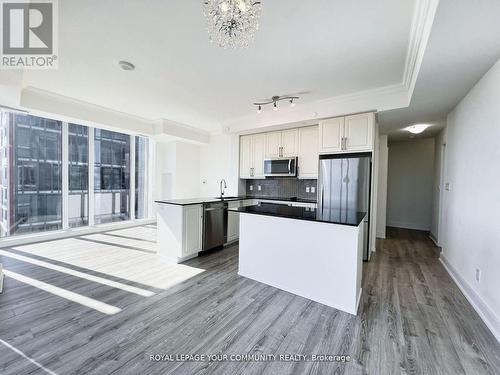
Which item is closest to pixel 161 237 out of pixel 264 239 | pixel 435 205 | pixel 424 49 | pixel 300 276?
pixel 264 239

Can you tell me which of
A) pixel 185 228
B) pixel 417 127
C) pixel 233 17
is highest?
pixel 233 17

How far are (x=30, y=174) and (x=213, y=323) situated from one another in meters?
5.02

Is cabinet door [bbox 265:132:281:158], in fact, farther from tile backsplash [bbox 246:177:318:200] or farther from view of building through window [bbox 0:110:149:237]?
view of building through window [bbox 0:110:149:237]

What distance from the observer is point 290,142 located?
4.91 metres

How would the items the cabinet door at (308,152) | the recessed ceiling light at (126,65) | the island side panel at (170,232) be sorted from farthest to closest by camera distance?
the cabinet door at (308,152)
the island side panel at (170,232)
the recessed ceiling light at (126,65)

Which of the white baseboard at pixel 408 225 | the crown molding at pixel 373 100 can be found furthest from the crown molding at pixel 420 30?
the white baseboard at pixel 408 225

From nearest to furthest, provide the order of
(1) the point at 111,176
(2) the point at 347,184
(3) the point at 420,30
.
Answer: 1. (3) the point at 420,30
2. (2) the point at 347,184
3. (1) the point at 111,176

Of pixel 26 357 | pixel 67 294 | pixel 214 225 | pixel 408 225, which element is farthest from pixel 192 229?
pixel 408 225

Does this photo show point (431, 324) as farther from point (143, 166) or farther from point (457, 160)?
point (143, 166)

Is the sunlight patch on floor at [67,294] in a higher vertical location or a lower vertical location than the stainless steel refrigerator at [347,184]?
lower

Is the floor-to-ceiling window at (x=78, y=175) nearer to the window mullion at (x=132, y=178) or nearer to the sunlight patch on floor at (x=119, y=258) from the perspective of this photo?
the sunlight patch on floor at (x=119, y=258)

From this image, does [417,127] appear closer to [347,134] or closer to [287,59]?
[347,134]

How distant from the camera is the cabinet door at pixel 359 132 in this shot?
3.68m

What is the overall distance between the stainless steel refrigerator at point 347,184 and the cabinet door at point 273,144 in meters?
1.18
